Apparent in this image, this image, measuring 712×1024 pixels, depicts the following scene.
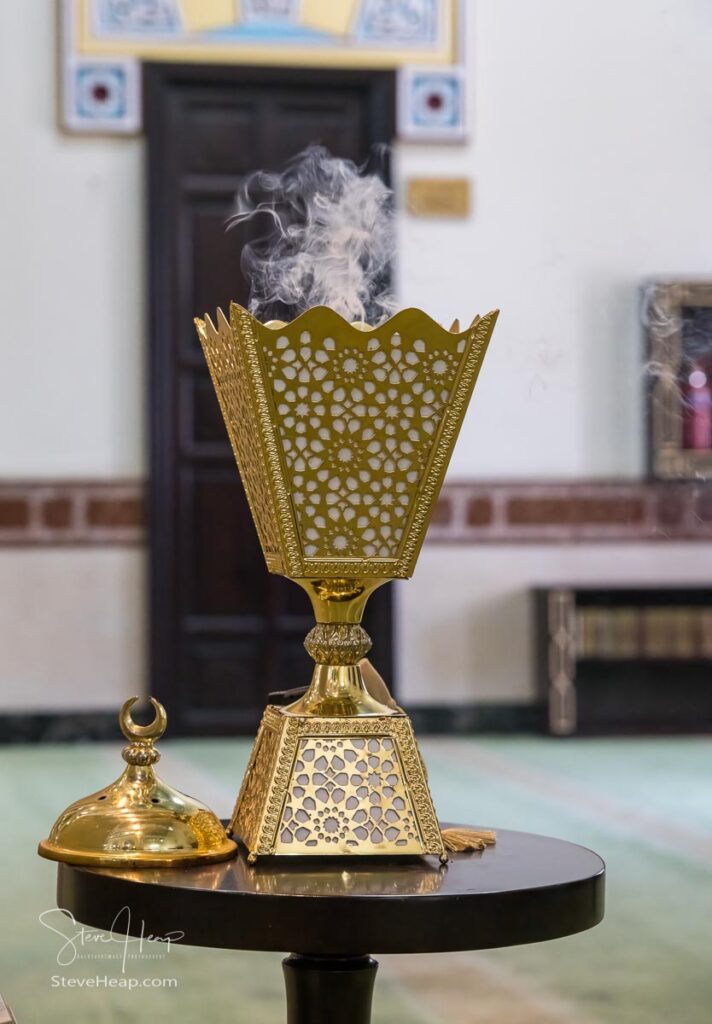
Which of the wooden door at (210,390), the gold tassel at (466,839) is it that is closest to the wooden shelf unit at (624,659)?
the wooden door at (210,390)

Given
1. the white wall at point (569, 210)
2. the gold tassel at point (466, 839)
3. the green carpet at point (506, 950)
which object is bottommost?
the green carpet at point (506, 950)

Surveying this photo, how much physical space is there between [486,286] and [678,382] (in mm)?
994

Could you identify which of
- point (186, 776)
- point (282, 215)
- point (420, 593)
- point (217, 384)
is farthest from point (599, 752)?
point (217, 384)

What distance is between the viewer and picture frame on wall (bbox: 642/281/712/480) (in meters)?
6.84

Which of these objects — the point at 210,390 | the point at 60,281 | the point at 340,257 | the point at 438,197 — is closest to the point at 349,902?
the point at 340,257

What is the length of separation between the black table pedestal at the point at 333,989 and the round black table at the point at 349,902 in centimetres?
13

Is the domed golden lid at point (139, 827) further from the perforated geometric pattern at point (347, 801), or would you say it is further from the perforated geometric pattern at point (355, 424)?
the perforated geometric pattern at point (355, 424)

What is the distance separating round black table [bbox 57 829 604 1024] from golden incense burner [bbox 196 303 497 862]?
0.07 metres

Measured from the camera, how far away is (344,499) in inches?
60.5

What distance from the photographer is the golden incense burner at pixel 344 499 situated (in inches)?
58.2

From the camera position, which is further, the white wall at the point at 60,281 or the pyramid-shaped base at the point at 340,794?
the white wall at the point at 60,281

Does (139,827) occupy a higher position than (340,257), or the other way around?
(340,257)

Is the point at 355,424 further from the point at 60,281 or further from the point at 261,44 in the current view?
the point at 261,44

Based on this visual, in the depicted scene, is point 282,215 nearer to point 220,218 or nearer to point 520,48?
point 220,218
